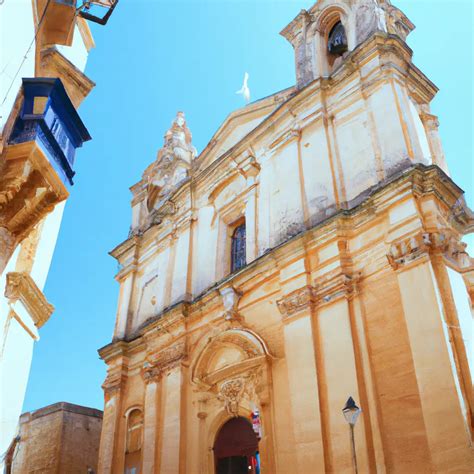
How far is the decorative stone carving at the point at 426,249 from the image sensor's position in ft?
27.8

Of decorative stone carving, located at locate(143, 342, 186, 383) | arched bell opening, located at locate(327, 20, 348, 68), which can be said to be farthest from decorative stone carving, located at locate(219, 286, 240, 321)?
arched bell opening, located at locate(327, 20, 348, 68)

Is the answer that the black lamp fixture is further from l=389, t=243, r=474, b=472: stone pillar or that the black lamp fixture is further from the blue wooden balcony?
the blue wooden balcony

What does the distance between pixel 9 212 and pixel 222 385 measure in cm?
606

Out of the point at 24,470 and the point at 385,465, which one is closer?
the point at 385,465

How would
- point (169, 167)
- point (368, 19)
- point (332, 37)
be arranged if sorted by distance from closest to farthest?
point (368, 19)
point (332, 37)
point (169, 167)

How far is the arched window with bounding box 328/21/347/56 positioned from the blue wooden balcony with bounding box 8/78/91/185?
9036 mm

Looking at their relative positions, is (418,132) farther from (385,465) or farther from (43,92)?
(43,92)

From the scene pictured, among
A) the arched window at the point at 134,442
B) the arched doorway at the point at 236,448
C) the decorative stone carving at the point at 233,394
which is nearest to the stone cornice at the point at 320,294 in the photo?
the decorative stone carving at the point at 233,394

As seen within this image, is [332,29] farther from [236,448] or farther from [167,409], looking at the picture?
[236,448]

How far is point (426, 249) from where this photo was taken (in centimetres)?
844

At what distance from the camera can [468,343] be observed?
7.93 m

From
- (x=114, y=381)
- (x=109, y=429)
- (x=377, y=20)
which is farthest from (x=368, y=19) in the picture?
(x=109, y=429)

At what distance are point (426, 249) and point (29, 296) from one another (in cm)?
626

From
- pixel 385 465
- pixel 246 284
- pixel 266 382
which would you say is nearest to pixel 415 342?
pixel 385 465
